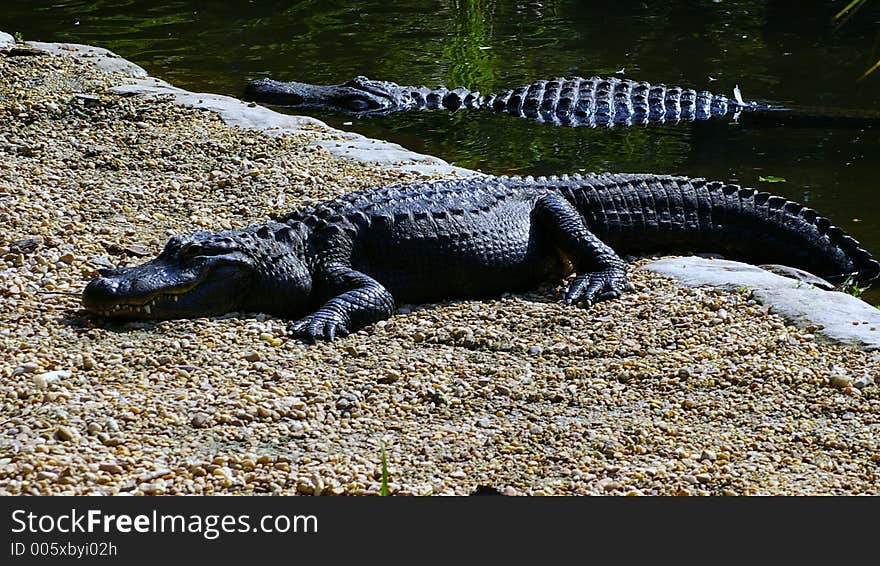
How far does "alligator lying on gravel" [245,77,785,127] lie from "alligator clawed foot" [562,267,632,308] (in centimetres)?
558

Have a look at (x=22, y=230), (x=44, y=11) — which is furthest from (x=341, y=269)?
(x=44, y=11)

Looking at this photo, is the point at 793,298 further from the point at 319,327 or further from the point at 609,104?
the point at 609,104

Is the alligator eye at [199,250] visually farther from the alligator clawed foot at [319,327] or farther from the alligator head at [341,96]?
the alligator head at [341,96]

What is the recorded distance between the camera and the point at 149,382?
4.29 metres

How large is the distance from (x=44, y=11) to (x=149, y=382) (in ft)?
48.0

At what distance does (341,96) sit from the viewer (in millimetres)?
12016

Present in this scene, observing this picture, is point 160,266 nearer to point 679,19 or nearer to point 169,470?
point 169,470

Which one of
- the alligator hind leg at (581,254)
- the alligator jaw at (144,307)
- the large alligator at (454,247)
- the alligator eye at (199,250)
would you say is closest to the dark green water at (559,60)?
the large alligator at (454,247)

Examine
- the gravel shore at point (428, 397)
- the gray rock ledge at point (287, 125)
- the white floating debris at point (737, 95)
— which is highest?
the gray rock ledge at point (287, 125)

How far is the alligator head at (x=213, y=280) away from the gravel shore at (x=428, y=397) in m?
0.11

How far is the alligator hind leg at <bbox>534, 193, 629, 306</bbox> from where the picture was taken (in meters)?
5.56

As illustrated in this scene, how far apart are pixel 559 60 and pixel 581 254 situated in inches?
356

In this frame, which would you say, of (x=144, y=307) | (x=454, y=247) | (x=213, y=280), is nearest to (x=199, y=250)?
(x=213, y=280)

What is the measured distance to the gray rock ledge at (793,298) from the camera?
16.3 ft
